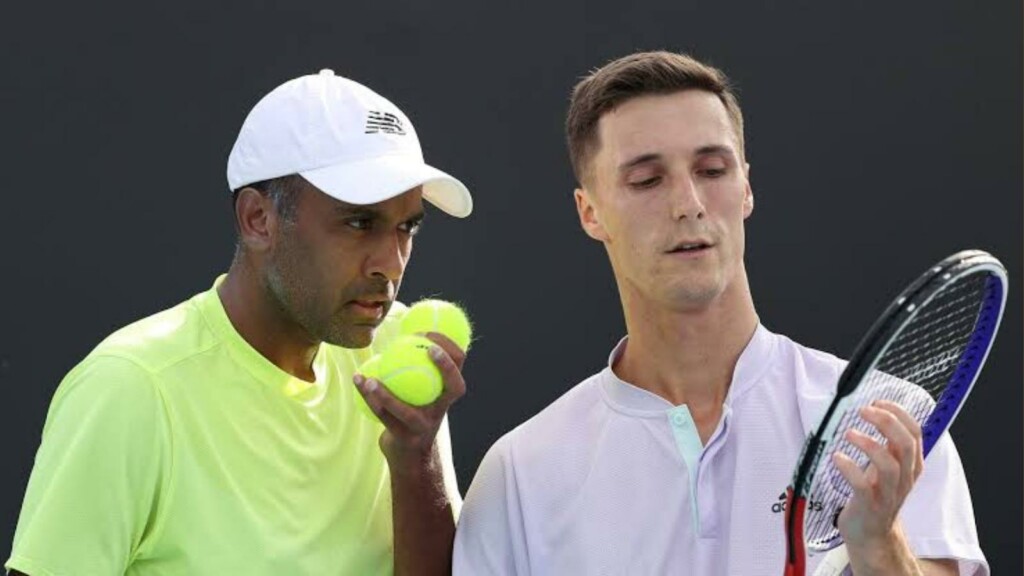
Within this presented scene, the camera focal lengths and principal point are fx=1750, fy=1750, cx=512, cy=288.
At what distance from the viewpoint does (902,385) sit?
2.18 m

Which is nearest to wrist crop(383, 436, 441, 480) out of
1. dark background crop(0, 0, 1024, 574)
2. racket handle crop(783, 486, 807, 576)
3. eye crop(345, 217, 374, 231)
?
eye crop(345, 217, 374, 231)

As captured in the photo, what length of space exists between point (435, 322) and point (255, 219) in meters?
0.30

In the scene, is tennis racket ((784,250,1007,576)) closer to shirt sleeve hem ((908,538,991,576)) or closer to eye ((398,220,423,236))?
shirt sleeve hem ((908,538,991,576))

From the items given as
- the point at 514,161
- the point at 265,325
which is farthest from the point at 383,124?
the point at 514,161

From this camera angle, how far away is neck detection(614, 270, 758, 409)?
238 cm

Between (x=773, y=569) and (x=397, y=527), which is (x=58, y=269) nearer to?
(x=397, y=527)

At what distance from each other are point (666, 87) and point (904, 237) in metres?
1.41

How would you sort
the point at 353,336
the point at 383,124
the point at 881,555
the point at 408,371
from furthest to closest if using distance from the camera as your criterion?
the point at 383,124, the point at 353,336, the point at 408,371, the point at 881,555

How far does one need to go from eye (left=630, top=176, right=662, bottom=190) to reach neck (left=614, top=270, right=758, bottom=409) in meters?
0.15

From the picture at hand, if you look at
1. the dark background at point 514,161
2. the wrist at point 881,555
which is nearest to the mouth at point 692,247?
the wrist at point 881,555

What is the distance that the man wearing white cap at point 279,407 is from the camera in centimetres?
219

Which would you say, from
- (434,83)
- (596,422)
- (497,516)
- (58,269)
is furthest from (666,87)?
(58,269)

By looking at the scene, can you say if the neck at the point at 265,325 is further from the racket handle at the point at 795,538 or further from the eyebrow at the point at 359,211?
the racket handle at the point at 795,538

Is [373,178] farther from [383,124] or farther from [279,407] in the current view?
[279,407]
